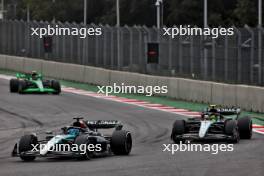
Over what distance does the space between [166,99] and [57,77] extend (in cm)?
1294

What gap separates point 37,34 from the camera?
56000 millimetres

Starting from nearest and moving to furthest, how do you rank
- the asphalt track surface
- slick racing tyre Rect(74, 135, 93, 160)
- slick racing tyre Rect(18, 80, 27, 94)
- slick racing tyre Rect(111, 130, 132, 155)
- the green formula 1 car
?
the asphalt track surface, slick racing tyre Rect(74, 135, 93, 160), slick racing tyre Rect(111, 130, 132, 155), the green formula 1 car, slick racing tyre Rect(18, 80, 27, 94)

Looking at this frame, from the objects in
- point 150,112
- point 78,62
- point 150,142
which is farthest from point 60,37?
point 150,142

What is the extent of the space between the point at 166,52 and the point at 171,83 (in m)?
3.63

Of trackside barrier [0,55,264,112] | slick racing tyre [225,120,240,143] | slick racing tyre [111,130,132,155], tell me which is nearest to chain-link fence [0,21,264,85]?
trackside barrier [0,55,264,112]

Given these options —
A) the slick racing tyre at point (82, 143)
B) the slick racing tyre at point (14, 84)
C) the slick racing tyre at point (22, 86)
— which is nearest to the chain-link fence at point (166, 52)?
the slick racing tyre at point (22, 86)

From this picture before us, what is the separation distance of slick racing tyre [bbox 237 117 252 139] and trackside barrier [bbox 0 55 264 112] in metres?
7.73

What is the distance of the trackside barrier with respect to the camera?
31062 millimetres
